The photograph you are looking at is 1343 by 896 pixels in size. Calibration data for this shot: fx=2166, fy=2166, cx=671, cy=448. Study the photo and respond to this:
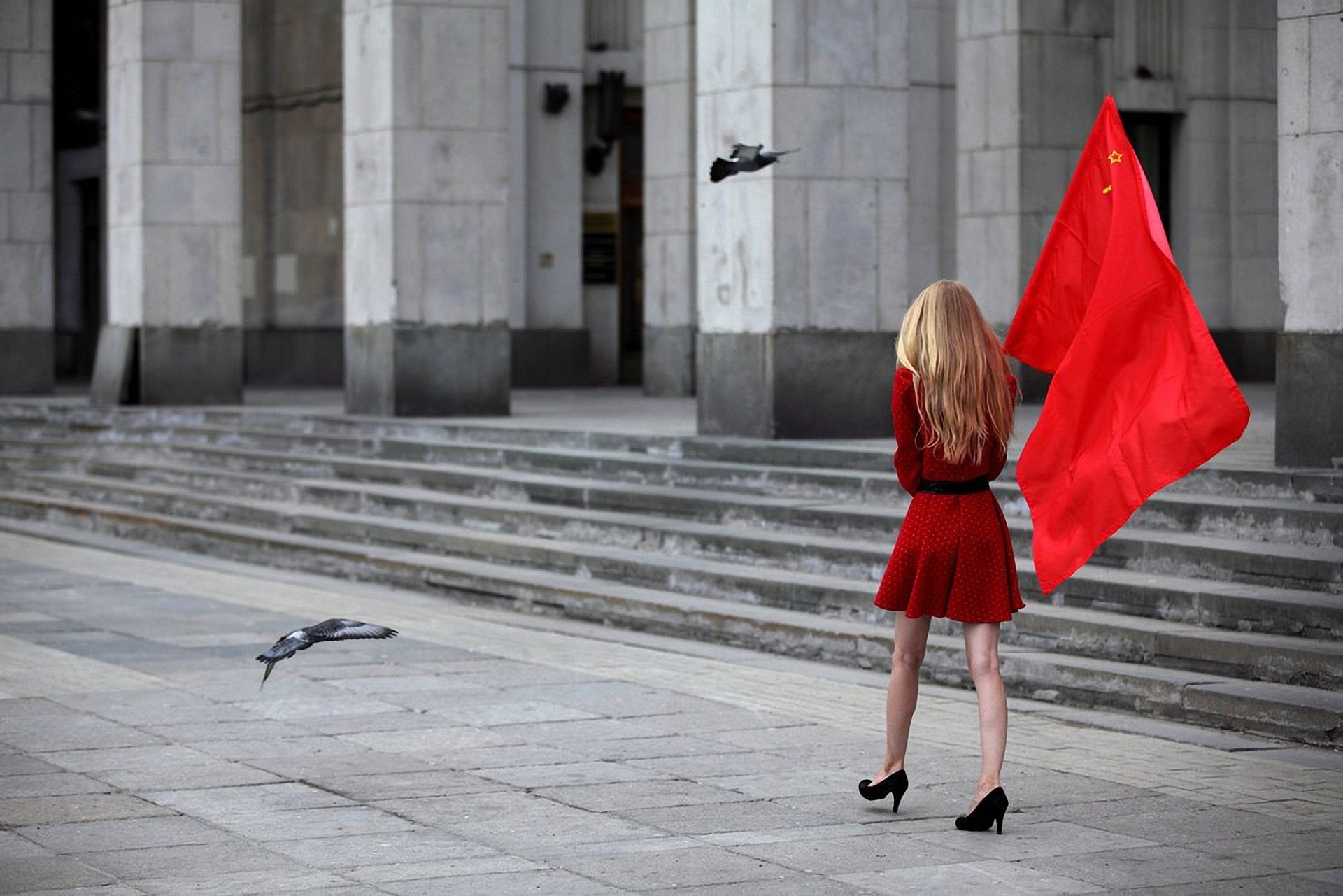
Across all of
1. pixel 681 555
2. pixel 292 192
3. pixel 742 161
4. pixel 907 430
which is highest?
pixel 292 192

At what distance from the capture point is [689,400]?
A: 24547 mm

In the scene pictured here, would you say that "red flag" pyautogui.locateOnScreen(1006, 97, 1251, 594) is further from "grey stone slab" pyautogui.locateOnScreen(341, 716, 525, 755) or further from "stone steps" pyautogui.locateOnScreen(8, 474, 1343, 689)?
"grey stone slab" pyautogui.locateOnScreen(341, 716, 525, 755)

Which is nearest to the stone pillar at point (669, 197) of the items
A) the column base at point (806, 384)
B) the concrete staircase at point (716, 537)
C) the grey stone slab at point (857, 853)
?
the concrete staircase at point (716, 537)

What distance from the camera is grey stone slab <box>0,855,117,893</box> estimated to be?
6645 millimetres

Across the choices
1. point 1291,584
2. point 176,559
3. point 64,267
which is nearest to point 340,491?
point 176,559

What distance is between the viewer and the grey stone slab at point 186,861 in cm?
680

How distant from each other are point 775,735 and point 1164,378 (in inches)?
102

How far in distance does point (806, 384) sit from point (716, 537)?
2812 millimetres

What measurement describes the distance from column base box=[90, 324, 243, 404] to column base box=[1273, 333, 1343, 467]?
15.4 meters

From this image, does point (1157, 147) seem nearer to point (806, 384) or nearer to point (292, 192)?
point (806, 384)

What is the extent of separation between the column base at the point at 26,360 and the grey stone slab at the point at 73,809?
22.7 metres

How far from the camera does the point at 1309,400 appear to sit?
39.1 ft

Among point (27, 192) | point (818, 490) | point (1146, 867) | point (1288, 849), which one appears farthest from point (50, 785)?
point (27, 192)

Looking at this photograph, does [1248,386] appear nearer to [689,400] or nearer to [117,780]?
[689,400]
